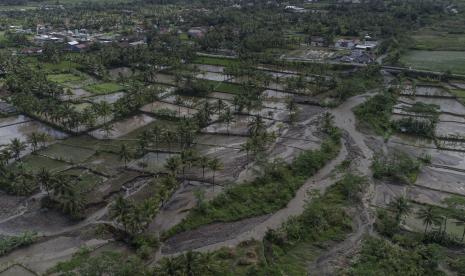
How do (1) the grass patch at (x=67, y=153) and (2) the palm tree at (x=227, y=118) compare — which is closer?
(1) the grass patch at (x=67, y=153)

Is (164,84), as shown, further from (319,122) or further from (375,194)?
(375,194)

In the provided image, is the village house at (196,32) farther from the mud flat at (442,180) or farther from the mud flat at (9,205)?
Answer: the mud flat at (9,205)

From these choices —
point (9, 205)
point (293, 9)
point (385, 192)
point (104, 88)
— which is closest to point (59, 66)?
point (104, 88)

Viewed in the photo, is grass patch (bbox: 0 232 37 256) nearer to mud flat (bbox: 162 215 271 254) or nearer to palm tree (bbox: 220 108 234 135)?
mud flat (bbox: 162 215 271 254)

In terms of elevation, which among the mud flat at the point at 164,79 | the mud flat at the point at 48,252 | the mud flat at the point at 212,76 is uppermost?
the mud flat at the point at 212,76

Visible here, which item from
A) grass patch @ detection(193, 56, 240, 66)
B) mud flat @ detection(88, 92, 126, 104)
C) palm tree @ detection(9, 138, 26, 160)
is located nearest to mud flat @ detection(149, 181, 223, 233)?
palm tree @ detection(9, 138, 26, 160)

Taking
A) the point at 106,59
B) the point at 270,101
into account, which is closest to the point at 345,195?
the point at 270,101


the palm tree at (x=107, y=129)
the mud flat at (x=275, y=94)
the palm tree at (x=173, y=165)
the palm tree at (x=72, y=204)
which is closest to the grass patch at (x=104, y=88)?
the palm tree at (x=107, y=129)
